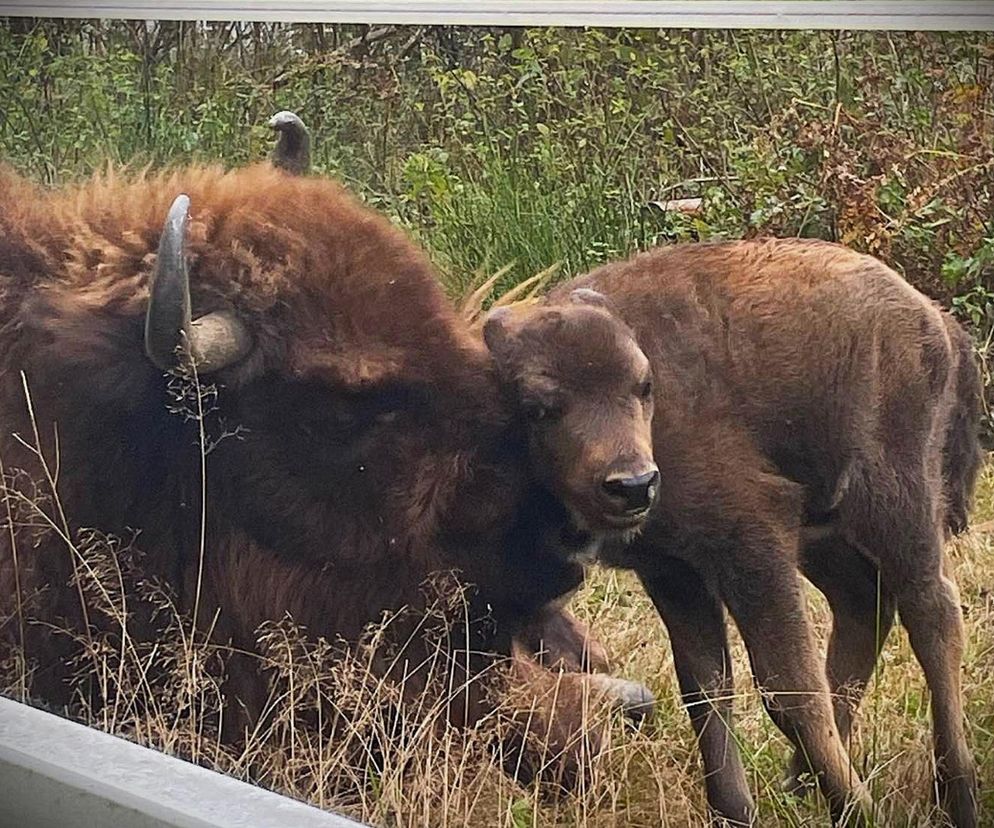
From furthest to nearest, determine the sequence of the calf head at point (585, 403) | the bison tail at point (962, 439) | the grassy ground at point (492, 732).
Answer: the calf head at point (585, 403) < the grassy ground at point (492, 732) < the bison tail at point (962, 439)

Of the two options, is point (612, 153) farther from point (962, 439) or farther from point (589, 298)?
point (962, 439)

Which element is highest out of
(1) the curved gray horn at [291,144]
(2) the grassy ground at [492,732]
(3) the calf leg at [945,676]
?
(1) the curved gray horn at [291,144]

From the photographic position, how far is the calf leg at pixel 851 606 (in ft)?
8.13

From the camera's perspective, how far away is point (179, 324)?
9.45 ft

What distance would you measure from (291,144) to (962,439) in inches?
57.3

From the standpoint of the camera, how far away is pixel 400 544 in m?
2.92

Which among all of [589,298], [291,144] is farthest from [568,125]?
[291,144]

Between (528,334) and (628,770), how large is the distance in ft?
2.71

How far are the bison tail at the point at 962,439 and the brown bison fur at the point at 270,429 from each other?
670mm

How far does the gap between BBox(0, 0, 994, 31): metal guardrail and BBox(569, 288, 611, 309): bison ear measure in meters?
0.46

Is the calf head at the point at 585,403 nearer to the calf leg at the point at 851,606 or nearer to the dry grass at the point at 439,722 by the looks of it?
the dry grass at the point at 439,722

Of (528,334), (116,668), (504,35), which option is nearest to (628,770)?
(528,334)

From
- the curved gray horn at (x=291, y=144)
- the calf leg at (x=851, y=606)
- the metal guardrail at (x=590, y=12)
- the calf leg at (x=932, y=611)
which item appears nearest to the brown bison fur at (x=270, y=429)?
the curved gray horn at (x=291, y=144)

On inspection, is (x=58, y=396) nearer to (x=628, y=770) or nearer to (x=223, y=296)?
(x=223, y=296)
